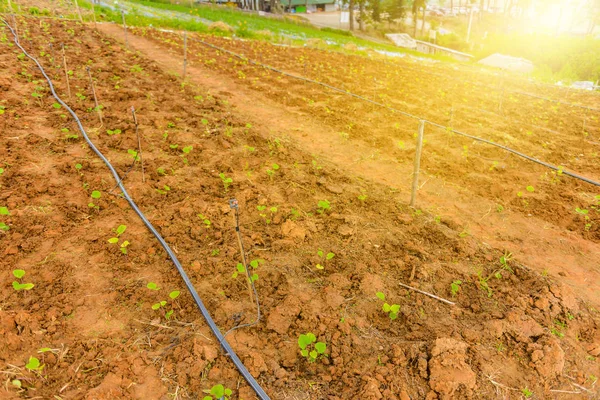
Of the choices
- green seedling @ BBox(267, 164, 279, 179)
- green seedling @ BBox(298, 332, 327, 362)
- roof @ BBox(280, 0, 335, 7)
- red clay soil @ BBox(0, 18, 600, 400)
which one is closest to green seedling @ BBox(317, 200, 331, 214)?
red clay soil @ BBox(0, 18, 600, 400)

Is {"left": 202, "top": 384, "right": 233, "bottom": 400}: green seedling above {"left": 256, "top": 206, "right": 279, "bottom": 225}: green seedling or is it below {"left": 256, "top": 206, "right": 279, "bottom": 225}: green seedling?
below

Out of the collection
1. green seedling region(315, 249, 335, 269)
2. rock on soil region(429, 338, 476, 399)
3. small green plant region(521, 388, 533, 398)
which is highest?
green seedling region(315, 249, 335, 269)

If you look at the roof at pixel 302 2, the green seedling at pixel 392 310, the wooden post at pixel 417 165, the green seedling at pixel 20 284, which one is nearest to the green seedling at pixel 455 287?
the green seedling at pixel 392 310

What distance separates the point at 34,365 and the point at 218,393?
130 cm

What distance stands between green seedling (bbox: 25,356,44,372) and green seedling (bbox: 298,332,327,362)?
1.86m

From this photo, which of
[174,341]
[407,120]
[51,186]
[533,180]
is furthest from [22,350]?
[407,120]

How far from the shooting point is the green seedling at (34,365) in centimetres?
258

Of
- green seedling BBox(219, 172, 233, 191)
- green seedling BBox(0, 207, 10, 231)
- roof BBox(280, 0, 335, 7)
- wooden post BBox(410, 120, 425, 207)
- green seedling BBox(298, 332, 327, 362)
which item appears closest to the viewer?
green seedling BBox(298, 332, 327, 362)

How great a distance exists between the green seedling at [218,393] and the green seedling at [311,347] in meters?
0.61

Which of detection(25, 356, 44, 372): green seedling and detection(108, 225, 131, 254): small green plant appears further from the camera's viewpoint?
detection(108, 225, 131, 254): small green plant

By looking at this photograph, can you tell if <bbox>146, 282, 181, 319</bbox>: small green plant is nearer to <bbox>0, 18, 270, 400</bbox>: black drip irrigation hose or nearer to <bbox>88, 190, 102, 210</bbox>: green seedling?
<bbox>0, 18, 270, 400</bbox>: black drip irrigation hose

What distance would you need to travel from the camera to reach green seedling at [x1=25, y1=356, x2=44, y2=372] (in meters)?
2.58

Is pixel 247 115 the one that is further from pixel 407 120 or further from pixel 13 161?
→ pixel 13 161

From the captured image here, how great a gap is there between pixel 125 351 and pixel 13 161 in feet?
12.4
